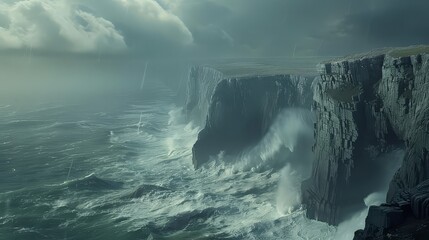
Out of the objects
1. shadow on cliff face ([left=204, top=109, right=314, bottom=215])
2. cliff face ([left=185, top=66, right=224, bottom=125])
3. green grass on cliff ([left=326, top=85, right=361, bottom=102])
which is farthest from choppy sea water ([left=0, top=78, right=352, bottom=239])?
cliff face ([left=185, top=66, right=224, bottom=125])

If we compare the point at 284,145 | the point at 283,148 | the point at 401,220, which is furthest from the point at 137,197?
the point at 401,220

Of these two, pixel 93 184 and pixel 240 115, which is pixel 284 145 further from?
pixel 93 184

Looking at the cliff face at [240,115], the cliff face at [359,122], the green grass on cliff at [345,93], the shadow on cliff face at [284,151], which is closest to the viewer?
the cliff face at [359,122]

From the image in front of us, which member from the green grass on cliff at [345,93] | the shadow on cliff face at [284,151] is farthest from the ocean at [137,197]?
the green grass on cliff at [345,93]

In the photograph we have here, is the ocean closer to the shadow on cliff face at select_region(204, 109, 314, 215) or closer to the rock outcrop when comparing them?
the shadow on cliff face at select_region(204, 109, 314, 215)

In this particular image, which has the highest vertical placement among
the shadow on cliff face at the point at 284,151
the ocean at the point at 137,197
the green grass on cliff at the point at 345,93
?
the green grass on cliff at the point at 345,93

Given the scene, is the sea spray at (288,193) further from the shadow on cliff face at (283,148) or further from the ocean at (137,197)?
the shadow on cliff face at (283,148)
